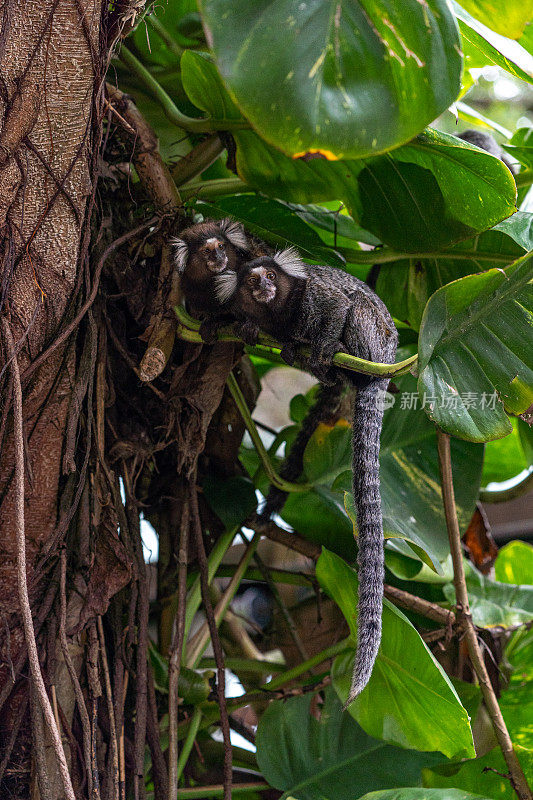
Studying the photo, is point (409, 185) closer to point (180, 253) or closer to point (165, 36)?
point (180, 253)

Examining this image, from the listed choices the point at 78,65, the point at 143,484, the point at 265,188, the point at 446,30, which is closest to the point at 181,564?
the point at 143,484

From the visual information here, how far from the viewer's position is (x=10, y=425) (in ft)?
3.80

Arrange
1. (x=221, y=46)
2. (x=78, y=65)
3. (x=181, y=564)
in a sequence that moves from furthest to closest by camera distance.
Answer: (x=181, y=564), (x=78, y=65), (x=221, y=46)

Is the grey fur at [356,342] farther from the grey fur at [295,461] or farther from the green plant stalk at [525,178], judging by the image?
the green plant stalk at [525,178]

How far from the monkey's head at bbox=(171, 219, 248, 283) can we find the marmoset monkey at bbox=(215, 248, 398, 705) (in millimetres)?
36

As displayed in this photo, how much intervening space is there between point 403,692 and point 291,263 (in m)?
0.85

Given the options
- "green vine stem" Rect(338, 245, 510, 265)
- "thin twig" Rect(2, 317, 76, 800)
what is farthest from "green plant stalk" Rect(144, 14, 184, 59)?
"thin twig" Rect(2, 317, 76, 800)

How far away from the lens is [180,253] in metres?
1.33

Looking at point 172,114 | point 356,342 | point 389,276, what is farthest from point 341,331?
point 172,114

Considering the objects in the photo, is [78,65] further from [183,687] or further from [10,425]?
[183,687]

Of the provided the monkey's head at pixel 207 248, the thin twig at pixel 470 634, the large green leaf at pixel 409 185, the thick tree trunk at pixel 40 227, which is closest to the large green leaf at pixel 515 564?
the thin twig at pixel 470 634

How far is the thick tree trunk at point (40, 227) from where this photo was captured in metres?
1.01

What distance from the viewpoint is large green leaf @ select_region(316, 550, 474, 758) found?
3.96 feet

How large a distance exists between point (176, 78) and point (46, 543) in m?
1.13
